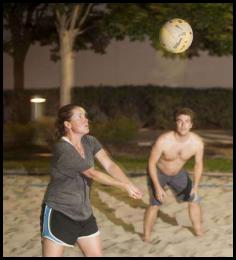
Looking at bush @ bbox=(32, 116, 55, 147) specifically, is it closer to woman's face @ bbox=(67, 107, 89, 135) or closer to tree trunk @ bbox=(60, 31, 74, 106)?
tree trunk @ bbox=(60, 31, 74, 106)

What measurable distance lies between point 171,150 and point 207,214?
5.49ft

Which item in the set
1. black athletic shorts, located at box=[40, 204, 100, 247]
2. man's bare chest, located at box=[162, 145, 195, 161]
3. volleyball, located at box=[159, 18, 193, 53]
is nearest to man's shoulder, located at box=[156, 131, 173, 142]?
man's bare chest, located at box=[162, 145, 195, 161]

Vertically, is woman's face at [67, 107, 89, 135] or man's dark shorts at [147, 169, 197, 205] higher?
woman's face at [67, 107, 89, 135]

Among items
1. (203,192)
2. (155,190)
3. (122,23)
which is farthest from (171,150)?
(122,23)

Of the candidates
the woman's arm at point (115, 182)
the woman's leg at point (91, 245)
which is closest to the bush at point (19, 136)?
the woman's leg at point (91, 245)

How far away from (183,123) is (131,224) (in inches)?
69.2

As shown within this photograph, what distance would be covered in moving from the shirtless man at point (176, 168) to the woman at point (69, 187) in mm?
1678

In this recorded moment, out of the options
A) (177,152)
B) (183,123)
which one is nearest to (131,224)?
(177,152)

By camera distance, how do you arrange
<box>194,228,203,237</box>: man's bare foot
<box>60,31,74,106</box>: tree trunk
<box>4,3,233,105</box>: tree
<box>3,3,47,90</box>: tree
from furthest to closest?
<box>3,3,47,90</box>: tree
<box>60,31,74,106</box>: tree trunk
<box>4,3,233,105</box>: tree
<box>194,228,203,237</box>: man's bare foot

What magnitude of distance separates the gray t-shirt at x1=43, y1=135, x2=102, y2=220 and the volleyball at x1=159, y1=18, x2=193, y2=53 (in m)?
→ 3.33

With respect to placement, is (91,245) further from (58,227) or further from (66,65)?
(66,65)

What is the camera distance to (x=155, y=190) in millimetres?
5637

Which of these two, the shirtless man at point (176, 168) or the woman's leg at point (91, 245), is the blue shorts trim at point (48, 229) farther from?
the shirtless man at point (176, 168)

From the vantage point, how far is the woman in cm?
386
